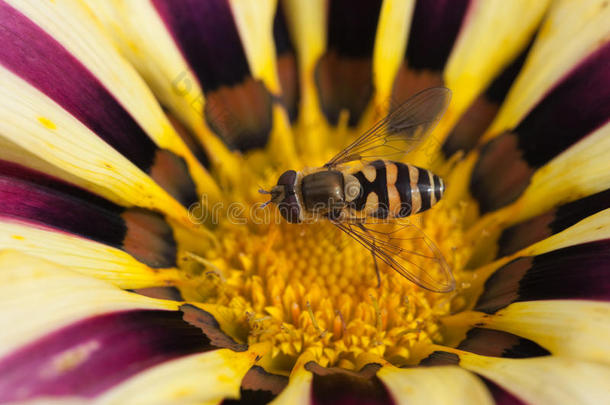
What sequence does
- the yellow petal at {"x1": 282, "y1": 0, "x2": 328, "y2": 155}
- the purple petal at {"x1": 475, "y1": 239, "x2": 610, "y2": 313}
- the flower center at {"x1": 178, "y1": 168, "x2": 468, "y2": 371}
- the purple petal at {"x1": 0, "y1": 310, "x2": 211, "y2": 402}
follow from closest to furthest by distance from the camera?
the purple petal at {"x1": 0, "y1": 310, "x2": 211, "y2": 402}
the purple petal at {"x1": 475, "y1": 239, "x2": 610, "y2": 313}
the flower center at {"x1": 178, "y1": 168, "x2": 468, "y2": 371}
the yellow petal at {"x1": 282, "y1": 0, "x2": 328, "y2": 155}

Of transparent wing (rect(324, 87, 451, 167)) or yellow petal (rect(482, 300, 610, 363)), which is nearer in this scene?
yellow petal (rect(482, 300, 610, 363))

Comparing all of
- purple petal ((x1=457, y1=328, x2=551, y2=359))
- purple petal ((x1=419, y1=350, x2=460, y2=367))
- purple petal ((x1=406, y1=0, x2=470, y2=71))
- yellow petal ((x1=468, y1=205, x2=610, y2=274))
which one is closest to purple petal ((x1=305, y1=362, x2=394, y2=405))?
purple petal ((x1=419, y1=350, x2=460, y2=367))

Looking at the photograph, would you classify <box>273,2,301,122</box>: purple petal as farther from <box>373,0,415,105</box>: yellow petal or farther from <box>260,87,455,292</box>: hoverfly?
<box>260,87,455,292</box>: hoverfly

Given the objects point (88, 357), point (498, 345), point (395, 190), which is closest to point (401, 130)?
point (395, 190)

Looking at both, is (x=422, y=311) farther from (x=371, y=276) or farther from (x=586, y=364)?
(x=586, y=364)

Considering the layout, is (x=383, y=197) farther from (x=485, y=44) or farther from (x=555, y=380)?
(x=555, y=380)

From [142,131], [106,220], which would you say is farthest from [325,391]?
[142,131]
